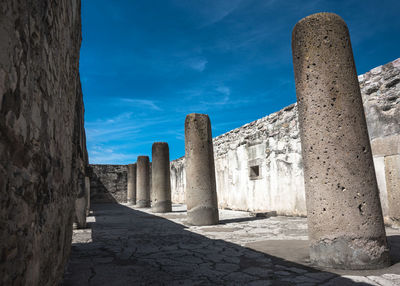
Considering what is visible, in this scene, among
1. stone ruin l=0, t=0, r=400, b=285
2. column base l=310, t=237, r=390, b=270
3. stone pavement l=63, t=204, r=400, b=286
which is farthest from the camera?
column base l=310, t=237, r=390, b=270

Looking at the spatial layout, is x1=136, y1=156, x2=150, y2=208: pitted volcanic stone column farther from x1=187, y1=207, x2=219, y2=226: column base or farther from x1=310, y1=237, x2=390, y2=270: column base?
x1=310, y1=237, x2=390, y2=270: column base

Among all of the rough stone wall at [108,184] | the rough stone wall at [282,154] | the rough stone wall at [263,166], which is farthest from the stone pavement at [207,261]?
the rough stone wall at [108,184]

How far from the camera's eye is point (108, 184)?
2178 centimetres

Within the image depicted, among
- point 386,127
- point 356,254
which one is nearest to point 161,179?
point 386,127

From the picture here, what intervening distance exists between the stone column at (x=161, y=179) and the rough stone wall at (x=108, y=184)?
11487mm

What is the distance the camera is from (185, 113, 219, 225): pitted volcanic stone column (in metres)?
6.95

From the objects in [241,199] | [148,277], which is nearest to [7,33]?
[148,277]

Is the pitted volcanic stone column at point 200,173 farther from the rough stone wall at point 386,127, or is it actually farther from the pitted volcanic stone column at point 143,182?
the pitted volcanic stone column at point 143,182

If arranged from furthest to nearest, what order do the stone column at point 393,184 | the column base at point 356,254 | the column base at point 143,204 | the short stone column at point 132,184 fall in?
the short stone column at point 132,184 < the column base at point 143,204 < the stone column at point 393,184 < the column base at point 356,254

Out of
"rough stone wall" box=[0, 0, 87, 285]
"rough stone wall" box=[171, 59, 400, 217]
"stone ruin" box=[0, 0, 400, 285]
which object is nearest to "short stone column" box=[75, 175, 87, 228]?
"stone ruin" box=[0, 0, 400, 285]

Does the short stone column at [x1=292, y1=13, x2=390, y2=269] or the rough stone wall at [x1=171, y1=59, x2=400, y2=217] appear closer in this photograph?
the short stone column at [x1=292, y1=13, x2=390, y2=269]

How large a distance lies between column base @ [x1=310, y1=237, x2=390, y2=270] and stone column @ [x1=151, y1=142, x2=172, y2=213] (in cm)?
859

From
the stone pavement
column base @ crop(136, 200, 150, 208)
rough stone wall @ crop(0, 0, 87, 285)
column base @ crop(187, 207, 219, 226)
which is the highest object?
rough stone wall @ crop(0, 0, 87, 285)

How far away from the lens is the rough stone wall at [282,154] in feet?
17.5
